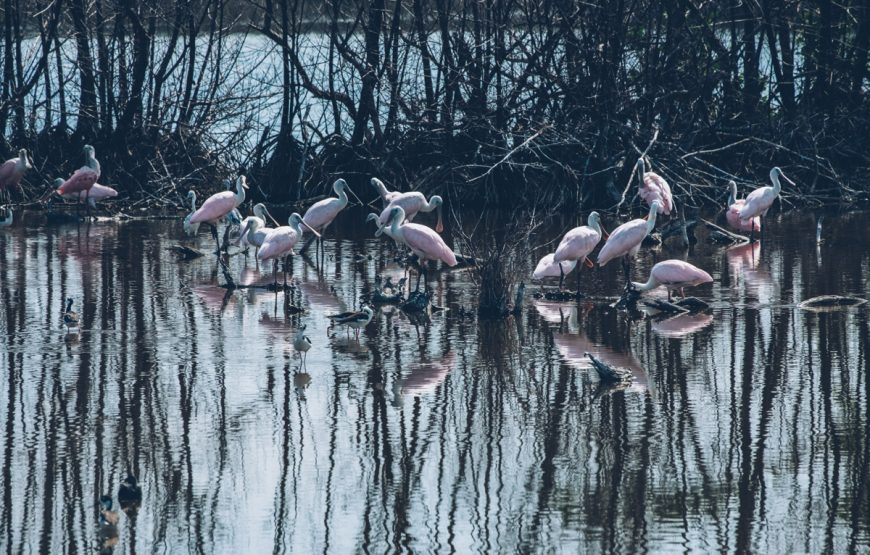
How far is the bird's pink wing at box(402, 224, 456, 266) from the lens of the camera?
13273mm

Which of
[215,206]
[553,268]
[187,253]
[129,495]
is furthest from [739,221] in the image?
[129,495]

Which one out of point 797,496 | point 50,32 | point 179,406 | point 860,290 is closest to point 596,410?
point 797,496

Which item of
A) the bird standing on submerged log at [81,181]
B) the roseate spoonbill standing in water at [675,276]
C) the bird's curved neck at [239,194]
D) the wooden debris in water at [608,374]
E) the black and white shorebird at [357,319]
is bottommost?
the wooden debris in water at [608,374]

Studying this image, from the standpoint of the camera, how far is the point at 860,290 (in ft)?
41.6

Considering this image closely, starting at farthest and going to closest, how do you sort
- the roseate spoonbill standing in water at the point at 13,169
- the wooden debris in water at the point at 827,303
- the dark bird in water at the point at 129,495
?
the roseate spoonbill standing in water at the point at 13,169, the wooden debris in water at the point at 827,303, the dark bird in water at the point at 129,495

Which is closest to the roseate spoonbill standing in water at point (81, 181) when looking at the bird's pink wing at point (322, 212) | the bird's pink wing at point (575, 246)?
the bird's pink wing at point (322, 212)

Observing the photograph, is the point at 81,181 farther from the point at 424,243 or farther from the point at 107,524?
the point at 107,524

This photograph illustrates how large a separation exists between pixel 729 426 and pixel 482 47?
40.3 ft

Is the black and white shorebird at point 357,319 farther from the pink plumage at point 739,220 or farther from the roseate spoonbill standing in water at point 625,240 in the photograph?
the pink plumage at point 739,220

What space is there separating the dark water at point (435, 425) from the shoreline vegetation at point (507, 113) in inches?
233

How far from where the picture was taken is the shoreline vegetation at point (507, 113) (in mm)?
18984

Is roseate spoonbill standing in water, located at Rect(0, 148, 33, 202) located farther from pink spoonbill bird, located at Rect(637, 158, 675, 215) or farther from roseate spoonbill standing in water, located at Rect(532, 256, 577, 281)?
roseate spoonbill standing in water, located at Rect(532, 256, 577, 281)

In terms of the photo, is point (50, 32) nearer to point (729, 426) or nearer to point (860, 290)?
point (860, 290)

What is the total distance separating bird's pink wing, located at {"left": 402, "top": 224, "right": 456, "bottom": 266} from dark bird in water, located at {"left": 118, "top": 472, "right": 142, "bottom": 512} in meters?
6.48
